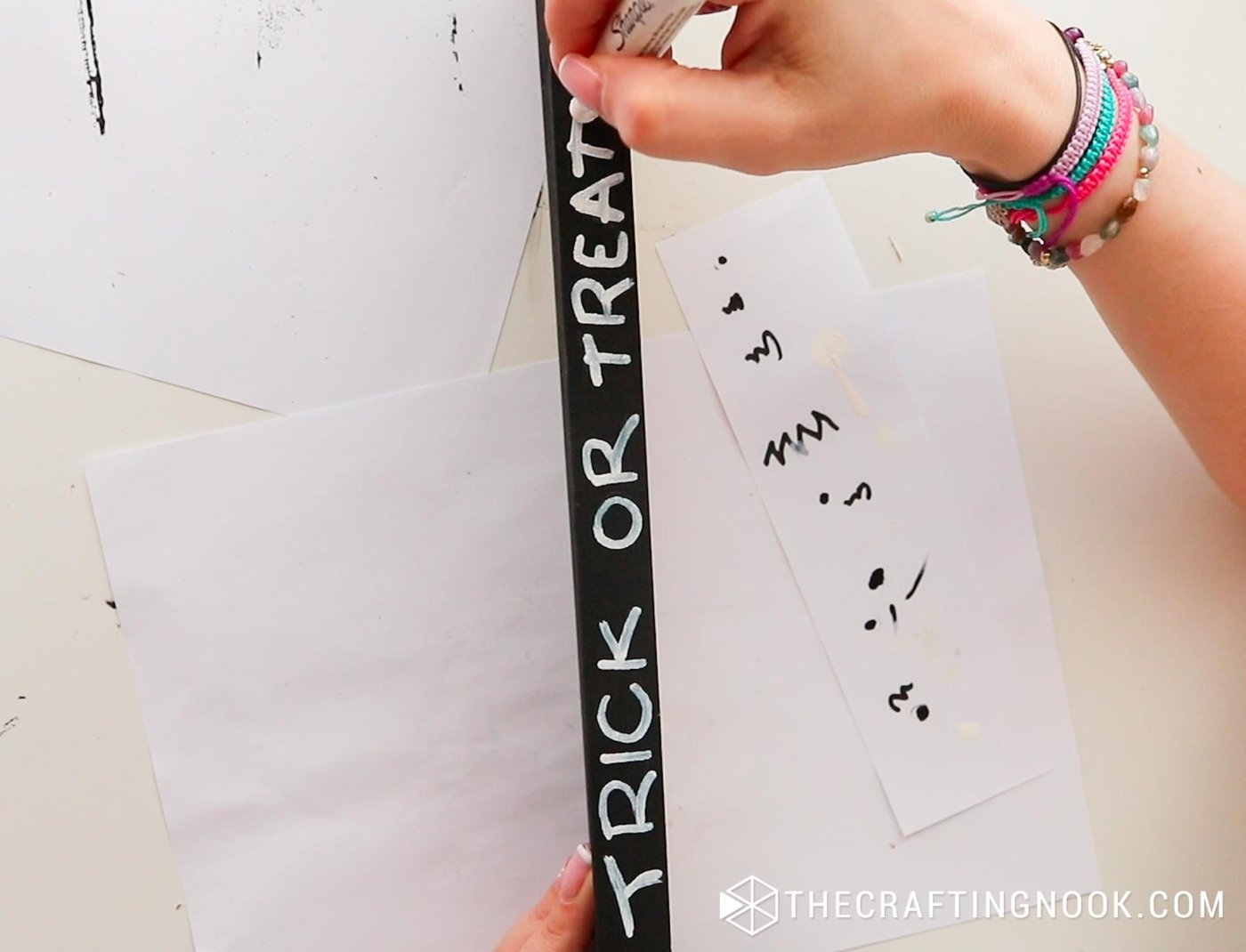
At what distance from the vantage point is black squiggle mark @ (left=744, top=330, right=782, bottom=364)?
0.47 metres

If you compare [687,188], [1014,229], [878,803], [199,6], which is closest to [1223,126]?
[1014,229]

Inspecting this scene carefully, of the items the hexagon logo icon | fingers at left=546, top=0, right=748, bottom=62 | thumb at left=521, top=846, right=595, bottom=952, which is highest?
fingers at left=546, top=0, right=748, bottom=62

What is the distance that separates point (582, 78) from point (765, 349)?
0.19 metres

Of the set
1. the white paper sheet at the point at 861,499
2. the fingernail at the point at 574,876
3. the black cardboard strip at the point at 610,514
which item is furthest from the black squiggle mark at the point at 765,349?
the fingernail at the point at 574,876

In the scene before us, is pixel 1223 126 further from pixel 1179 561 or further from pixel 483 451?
pixel 483 451

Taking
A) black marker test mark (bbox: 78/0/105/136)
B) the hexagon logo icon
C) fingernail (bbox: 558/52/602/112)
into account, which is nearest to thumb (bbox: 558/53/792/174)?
fingernail (bbox: 558/52/602/112)

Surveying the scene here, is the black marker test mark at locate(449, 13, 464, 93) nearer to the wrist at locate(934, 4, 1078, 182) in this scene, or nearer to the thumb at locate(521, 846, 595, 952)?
the wrist at locate(934, 4, 1078, 182)

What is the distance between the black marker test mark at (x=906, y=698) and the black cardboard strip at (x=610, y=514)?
6.1 inches

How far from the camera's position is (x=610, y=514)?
0.38 metres

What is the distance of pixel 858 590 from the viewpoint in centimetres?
48

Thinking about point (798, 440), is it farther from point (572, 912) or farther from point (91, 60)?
point (91, 60)

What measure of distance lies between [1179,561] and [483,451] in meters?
0.39

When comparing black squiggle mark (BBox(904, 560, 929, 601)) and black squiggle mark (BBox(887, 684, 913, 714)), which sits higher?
black squiggle mark (BBox(904, 560, 929, 601))

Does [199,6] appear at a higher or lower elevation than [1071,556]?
higher
